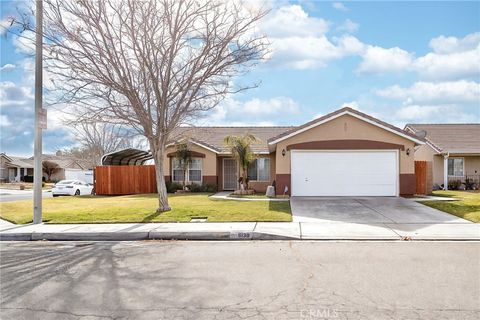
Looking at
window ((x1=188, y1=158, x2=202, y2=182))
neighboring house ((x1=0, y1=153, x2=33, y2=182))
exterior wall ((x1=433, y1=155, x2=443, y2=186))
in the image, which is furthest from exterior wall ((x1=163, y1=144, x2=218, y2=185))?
neighboring house ((x1=0, y1=153, x2=33, y2=182))

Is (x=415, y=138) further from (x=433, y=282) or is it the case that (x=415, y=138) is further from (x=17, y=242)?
(x=17, y=242)

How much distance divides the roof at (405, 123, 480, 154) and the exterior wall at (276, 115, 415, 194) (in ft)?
25.7

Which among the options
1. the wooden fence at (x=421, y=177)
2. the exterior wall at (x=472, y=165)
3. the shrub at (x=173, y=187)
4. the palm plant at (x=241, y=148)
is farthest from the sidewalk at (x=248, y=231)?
the exterior wall at (x=472, y=165)

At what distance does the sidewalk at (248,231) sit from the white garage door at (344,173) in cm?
785

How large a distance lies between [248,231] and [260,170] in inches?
659

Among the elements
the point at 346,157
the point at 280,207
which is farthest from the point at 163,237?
the point at 346,157

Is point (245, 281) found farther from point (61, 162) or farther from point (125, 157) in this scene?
point (61, 162)

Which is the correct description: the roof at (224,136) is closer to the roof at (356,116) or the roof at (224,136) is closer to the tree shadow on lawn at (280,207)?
the roof at (356,116)

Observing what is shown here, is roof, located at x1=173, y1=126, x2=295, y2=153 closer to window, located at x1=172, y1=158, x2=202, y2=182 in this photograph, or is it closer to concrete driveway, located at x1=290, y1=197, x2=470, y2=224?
window, located at x1=172, y1=158, x2=202, y2=182

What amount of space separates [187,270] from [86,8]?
9.50 metres

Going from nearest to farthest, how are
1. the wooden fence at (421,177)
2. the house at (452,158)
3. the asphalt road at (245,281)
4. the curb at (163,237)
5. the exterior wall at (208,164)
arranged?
the asphalt road at (245,281) < the curb at (163,237) < the wooden fence at (421,177) < the exterior wall at (208,164) < the house at (452,158)

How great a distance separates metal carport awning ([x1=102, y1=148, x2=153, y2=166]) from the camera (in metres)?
28.9

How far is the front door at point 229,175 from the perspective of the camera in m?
28.5

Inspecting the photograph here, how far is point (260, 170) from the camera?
27.4 m
